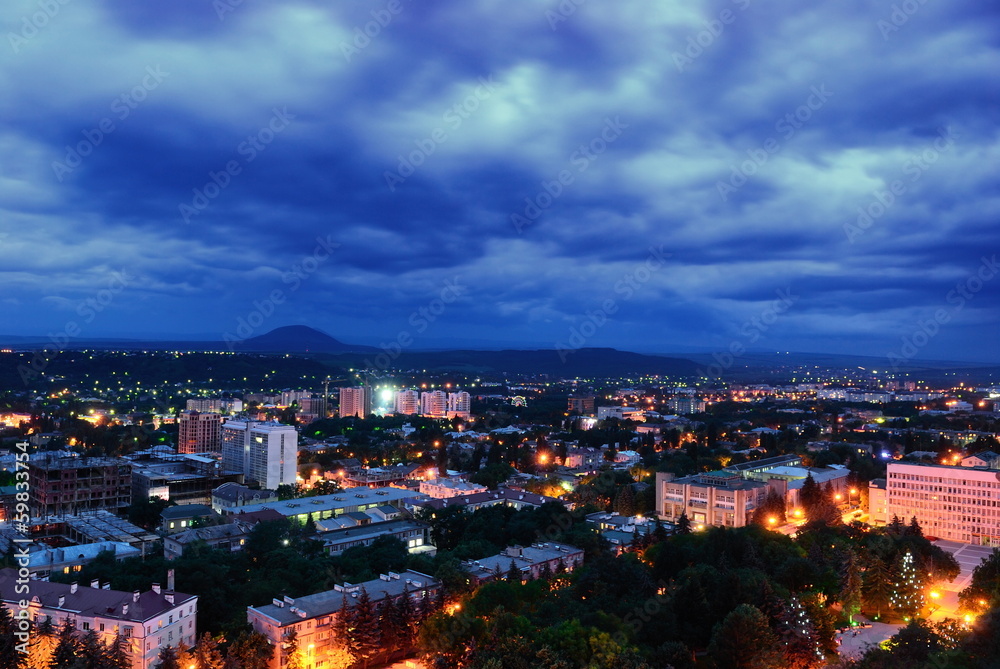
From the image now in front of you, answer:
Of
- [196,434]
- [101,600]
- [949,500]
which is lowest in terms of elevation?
[949,500]

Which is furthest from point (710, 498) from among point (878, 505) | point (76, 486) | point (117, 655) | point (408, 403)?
point (408, 403)

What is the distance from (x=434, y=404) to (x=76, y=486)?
44673mm

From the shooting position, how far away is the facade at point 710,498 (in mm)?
24547

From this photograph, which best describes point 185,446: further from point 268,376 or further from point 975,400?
point 975,400

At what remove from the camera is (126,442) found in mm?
38938

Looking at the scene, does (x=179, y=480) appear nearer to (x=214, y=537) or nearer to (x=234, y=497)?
(x=234, y=497)

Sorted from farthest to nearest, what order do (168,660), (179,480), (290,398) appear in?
1. (290,398)
2. (179,480)
3. (168,660)

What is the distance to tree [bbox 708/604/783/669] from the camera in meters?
12.7

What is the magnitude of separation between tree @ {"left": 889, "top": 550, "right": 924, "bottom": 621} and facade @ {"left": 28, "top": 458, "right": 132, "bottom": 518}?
78.9ft

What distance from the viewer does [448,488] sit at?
29.1m

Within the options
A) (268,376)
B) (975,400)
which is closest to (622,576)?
(975,400)

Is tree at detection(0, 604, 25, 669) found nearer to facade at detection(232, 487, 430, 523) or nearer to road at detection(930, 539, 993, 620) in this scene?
facade at detection(232, 487, 430, 523)

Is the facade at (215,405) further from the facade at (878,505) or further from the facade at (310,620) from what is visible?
the facade at (310,620)

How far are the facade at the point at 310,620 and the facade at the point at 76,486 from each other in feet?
49.5
